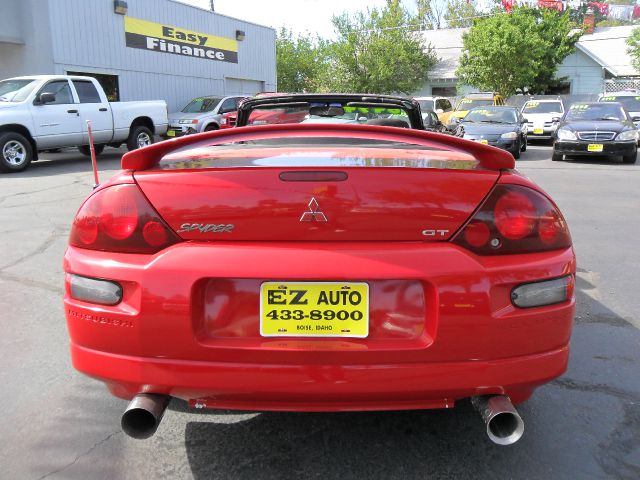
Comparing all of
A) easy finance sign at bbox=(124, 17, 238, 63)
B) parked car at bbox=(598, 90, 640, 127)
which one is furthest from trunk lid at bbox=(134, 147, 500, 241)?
parked car at bbox=(598, 90, 640, 127)

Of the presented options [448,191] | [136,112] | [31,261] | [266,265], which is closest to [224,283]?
[266,265]

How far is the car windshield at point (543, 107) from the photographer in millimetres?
19875

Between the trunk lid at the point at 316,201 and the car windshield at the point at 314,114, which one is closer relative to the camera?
the trunk lid at the point at 316,201

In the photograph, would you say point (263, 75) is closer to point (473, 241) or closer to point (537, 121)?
point (537, 121)

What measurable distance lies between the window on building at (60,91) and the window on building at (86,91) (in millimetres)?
230

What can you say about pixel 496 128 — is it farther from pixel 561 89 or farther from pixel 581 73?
pixel 581 73

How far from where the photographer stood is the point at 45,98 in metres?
11.5

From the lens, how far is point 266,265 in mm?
1904

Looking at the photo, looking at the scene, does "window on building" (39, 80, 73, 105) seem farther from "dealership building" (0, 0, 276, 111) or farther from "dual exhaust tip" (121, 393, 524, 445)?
"dual exhaust tip" (121, 393, 524, 445)

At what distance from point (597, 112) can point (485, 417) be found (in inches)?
584

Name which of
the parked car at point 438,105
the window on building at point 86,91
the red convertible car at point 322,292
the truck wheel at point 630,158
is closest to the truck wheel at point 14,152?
the window on building at point 86,91

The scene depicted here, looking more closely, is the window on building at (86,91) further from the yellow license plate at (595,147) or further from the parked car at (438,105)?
the parked car at (438,105)

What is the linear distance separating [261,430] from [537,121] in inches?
747

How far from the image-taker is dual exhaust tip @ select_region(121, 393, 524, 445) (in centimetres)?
193
